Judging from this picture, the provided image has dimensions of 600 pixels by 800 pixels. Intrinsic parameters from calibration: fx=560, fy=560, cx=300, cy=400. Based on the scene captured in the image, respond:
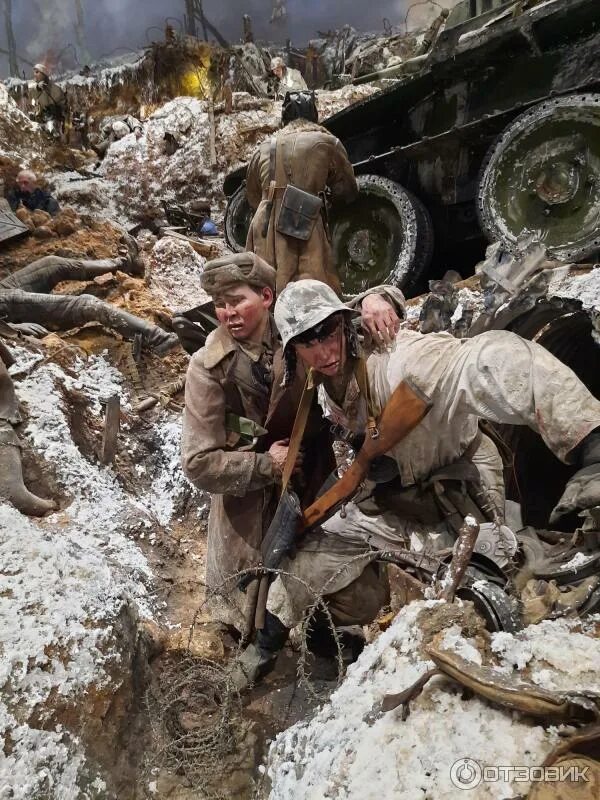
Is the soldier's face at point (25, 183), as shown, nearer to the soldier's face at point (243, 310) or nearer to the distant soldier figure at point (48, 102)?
the distant soldier figure at point (48, 102)

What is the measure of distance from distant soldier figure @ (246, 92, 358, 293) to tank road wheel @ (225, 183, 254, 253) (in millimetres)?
3030

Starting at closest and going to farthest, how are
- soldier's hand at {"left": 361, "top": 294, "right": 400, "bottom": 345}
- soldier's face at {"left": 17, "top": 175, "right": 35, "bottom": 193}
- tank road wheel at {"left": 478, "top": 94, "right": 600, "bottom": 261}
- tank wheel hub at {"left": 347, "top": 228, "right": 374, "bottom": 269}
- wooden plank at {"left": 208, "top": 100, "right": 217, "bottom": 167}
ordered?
soldier's hand at {"left": 361, "top": 294, "right": 400, "bottom": 345} < tank road wheel at {"left": 478, "top": 94, "right": 600, "bottom": 261} < tank wheel hub at {"left": 347, "top": 228, "right": 374, "bottom": 269} < soldier's face at {"left": 17, "top": 175, "right": 35, "bottom": 193} < wooden plank at {"left": 208, "top": 100, "right": 217, "bottom": 167}

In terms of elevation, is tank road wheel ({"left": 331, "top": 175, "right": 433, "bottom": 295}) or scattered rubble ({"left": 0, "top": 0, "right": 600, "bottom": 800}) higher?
tank road wheel ({"left": 331, "top": 175, "right": 433, "bottom": 295})

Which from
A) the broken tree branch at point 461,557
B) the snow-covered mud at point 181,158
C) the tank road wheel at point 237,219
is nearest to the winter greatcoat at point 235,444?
the broken tree branch at point 461,557

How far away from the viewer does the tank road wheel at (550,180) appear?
14.6 ft

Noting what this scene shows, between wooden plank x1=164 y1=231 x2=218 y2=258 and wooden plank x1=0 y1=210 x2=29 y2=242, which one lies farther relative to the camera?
wooden plank x1=164 y1=231 x2=218 y2=258

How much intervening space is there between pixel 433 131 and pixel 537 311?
342 centimetres

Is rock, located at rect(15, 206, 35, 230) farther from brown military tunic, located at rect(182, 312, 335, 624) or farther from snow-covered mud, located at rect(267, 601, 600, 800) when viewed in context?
snow-covered mud, located at rect(267, 601, 600, 800)

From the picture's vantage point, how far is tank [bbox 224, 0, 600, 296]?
4.59 m

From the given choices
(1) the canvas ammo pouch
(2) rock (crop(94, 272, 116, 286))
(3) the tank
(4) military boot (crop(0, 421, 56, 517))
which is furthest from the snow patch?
(4) military boot (crop(0, 421, 56, 517))

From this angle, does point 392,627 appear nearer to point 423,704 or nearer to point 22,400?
point 423,704

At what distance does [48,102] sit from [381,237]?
902 centimetres

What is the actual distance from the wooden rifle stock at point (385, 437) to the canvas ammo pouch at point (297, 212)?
200 cm

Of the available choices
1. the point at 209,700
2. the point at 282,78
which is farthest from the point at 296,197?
the point at 282,78
